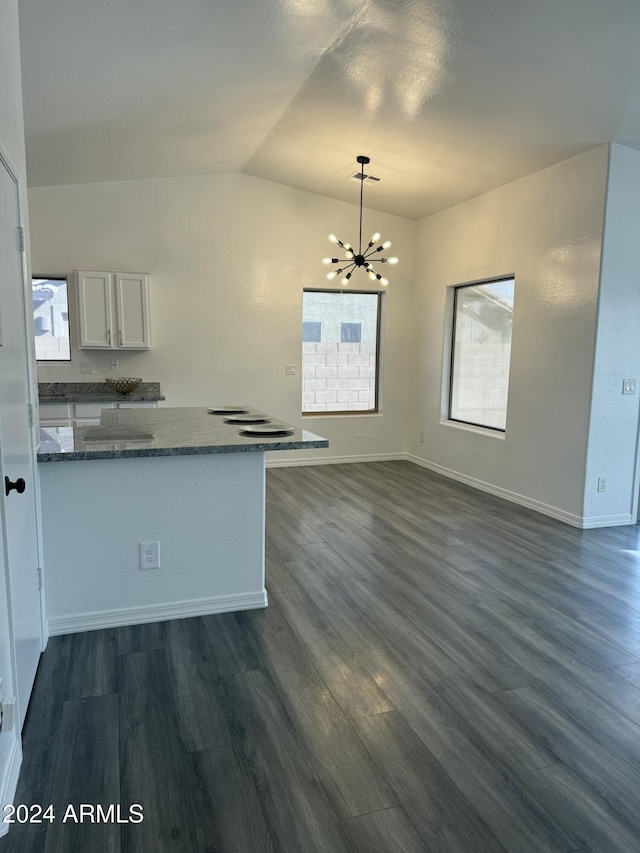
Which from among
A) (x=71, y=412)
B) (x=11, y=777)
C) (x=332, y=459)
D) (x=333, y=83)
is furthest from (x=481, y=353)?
(x=11, y=777)

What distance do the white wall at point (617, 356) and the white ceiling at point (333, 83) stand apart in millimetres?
402

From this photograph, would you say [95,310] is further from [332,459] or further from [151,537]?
[151,537]

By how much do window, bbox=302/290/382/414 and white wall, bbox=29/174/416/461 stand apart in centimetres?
15

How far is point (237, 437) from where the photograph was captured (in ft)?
9.31

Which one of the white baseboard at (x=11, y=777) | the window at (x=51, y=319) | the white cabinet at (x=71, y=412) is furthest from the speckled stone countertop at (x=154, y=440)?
the window at (x=51, y=319)

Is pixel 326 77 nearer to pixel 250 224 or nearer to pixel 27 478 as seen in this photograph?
pixel 250 224

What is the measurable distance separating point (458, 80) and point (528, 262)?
5.78 ft

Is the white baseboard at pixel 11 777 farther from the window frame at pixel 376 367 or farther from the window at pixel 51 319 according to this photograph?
the window frame at pixel 376 367

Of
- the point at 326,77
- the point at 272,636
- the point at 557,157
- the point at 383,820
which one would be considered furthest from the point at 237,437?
the point at 557,157

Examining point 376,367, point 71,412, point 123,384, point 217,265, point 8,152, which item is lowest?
point 71,412

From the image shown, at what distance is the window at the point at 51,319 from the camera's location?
17.6 ft

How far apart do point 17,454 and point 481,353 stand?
460cm

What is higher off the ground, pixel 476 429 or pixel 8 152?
pixel 8 152

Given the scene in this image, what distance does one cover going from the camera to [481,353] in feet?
18.2
